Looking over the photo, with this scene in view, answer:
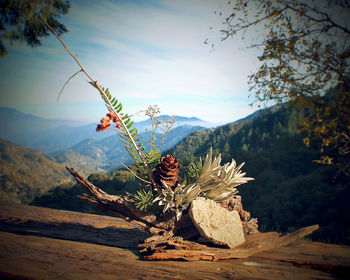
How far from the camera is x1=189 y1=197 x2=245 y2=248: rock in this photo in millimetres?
2090

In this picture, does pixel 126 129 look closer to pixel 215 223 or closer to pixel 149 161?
pixel 149 161

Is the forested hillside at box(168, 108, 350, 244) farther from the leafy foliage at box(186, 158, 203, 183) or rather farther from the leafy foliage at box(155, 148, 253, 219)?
the leafy foliage at box(155, 148, 253, 219)

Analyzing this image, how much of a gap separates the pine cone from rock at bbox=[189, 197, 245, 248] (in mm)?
388

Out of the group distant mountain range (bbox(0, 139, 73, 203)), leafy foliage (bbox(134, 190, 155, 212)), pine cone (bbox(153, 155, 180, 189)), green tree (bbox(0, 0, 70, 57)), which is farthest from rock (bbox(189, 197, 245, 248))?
distant mountain range (bbox(0, 139, 73, 203))

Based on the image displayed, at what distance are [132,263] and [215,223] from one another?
1000mm

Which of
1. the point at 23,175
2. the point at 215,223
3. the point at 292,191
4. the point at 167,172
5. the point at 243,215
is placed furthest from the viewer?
the point at 23,175

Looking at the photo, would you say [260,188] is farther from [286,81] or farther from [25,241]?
[25,241]

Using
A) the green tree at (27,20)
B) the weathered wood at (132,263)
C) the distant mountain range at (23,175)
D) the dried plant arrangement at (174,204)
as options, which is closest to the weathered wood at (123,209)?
the dried plant arrangement at (174,204)

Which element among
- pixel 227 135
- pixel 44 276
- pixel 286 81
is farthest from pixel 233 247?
pixel 227 135

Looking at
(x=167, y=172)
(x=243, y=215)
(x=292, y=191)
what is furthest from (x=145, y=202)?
(x=292, y=191)

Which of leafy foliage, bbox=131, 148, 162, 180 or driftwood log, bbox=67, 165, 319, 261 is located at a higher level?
leafy foliage, bbox=131, 148, 162, 180

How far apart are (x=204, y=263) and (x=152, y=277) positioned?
0.62 metres

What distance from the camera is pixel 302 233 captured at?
8.39 ft

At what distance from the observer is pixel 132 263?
179cm
